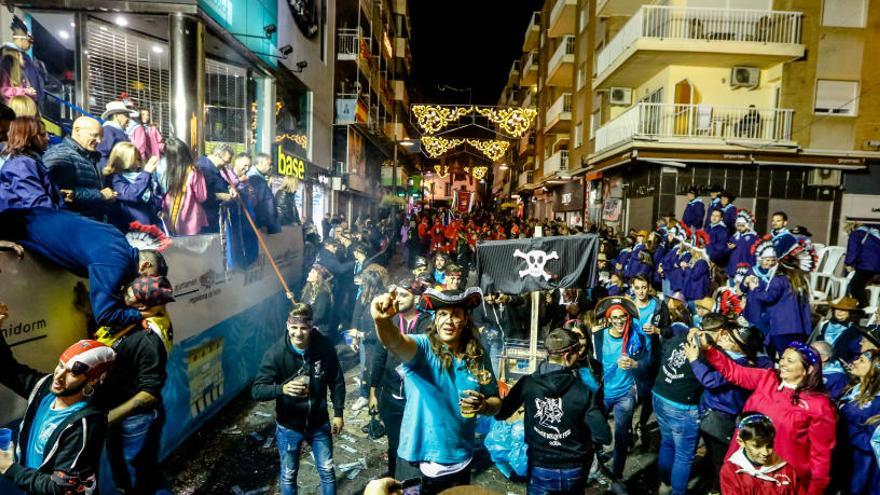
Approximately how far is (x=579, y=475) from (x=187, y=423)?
4.14 meters

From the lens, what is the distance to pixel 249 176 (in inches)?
313

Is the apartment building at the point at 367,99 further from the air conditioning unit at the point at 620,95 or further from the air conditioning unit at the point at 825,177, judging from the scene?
the air conditioning unit at the point at 825,177

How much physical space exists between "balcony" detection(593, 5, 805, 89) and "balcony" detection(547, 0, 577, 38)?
1241cm

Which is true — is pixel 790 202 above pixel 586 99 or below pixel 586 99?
below

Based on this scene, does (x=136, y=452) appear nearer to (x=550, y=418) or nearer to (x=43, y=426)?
(x=43, y=426)

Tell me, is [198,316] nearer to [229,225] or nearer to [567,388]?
[229,225]

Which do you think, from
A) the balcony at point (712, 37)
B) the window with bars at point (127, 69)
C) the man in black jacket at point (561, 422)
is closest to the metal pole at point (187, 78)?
the window with bars at point (127, 69)

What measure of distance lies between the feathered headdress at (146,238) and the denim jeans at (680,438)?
506 centimetres

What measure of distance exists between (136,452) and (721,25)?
2061cm

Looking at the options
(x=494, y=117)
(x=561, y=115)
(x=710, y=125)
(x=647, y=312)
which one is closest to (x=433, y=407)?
(x=647, y=312)

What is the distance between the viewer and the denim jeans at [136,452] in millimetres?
3297

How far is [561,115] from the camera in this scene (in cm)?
3105

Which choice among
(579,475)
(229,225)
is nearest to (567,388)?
(579,475)

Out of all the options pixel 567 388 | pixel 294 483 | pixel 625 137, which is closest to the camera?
pixel 567 388
